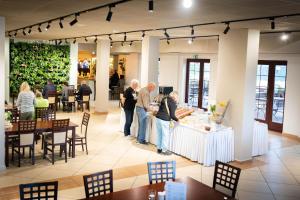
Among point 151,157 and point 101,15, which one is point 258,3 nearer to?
point 101,15

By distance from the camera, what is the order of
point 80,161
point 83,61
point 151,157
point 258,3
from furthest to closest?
1. point 83,61
2. point 151,157
3. point 80,161
4. point 258,3

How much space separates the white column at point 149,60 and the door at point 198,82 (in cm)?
410

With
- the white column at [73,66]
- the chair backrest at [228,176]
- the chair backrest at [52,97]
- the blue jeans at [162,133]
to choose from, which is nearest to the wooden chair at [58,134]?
the blue jeans at [162,133]

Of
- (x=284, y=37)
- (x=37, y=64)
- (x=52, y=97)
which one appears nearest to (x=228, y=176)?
(x=284, y=37)

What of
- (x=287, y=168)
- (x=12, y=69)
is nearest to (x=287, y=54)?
(x=287, y=168)

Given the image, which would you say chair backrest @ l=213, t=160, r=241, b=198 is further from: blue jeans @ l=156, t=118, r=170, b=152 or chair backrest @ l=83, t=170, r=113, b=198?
blue jeans @ l=156, t=118, r=170, b=152

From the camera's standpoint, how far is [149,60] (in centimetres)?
1156

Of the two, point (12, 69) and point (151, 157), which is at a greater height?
point (12, 69)

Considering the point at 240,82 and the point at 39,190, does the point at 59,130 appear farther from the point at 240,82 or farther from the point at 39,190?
the point at 240,82

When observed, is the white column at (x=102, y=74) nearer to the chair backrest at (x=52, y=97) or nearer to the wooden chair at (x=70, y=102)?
the wooden chair at (x=70, y=102)

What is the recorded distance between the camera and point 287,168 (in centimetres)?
841

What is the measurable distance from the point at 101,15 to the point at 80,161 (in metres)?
3.20

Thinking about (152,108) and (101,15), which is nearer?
(101,15)

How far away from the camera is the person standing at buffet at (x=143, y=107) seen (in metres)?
9.73
